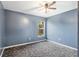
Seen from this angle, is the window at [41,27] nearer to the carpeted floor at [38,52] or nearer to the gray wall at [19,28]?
the gray wall at [19,28]

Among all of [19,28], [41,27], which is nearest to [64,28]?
[41,27]

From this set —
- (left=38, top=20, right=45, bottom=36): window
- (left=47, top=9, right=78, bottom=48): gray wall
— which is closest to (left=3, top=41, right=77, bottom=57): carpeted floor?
(left=47, top=9, right=78, bottom=48): gray wall

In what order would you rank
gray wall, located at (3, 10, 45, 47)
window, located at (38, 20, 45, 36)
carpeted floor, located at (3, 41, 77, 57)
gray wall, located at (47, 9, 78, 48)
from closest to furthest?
carpeted floor, located at (3, 41, 77, 57), gray wall, located at (47, 9, 78, 48), gray wall, located at (3, 10, 45, 47), window, located at (38, 20, 45, 36)

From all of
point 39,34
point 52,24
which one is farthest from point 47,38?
point 52,24

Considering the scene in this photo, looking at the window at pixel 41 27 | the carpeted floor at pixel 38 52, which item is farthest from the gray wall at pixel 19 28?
the carpeted floor at pixel 38 52

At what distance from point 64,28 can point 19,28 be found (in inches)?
67.7

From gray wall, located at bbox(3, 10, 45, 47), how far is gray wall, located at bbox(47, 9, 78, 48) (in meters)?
0.53

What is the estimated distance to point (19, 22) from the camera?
2779 millimetres

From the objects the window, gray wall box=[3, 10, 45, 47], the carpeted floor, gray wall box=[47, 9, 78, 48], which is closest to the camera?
the carpeted floor

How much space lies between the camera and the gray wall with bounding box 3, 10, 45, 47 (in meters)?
2.46

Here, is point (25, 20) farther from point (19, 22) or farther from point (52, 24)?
point (52, 24)

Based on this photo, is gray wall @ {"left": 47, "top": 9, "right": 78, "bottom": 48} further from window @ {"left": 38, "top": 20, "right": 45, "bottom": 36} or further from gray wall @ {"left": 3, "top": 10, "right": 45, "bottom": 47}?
gray wall @ {"left": 3, "top": 10, "right": 45, "bottom": 47}

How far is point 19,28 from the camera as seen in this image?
2797 mm

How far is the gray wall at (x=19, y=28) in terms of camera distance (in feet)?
8.07
